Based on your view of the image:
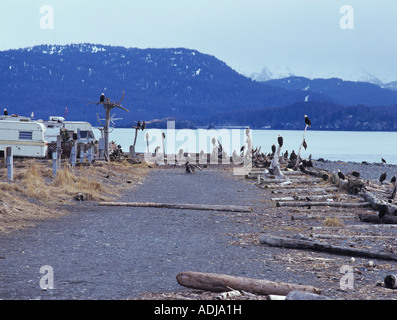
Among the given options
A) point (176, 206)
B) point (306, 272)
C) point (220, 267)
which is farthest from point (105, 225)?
point (306, 272)

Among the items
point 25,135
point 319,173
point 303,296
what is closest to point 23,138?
point 25,135

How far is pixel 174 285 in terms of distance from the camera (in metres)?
7.77

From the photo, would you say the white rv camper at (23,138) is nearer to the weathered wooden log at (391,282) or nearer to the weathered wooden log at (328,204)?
the weathered wooden log at (328,204)

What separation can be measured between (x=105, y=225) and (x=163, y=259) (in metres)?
4.00

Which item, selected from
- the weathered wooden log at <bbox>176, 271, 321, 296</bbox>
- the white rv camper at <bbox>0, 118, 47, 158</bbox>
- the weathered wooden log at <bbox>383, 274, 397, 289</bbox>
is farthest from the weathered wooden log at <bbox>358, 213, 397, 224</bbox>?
the white rv camper at <bbox>0, 118, 47, 158</bbox>

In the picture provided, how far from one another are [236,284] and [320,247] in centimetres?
375

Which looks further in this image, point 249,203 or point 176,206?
point 249,203

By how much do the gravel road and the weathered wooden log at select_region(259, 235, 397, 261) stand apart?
1.06ft

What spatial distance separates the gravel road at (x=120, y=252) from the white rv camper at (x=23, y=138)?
45.1ft

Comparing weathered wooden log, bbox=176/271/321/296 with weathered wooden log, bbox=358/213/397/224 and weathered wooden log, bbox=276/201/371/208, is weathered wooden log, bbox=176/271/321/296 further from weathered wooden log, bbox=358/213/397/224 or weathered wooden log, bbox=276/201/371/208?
weathered wooden log, bbox=276/201/371/208

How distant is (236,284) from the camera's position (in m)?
7.20

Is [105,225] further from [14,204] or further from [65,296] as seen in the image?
[65,296]

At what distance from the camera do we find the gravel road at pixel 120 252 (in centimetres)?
773

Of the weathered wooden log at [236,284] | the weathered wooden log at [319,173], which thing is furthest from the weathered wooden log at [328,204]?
the weathered wooden log at [236,284]
